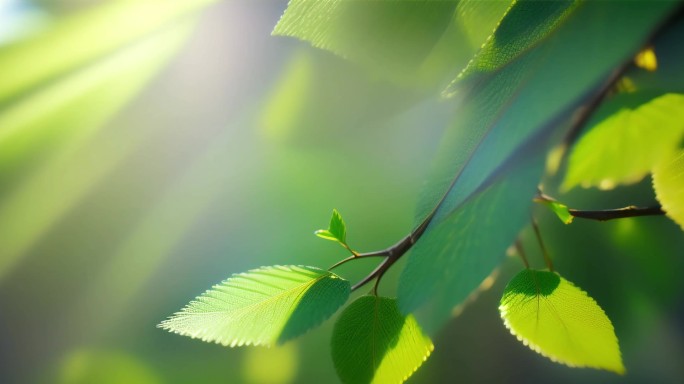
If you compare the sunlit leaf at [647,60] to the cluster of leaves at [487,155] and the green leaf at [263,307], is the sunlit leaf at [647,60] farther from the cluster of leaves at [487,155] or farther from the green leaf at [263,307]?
the green leaf at [263,307]

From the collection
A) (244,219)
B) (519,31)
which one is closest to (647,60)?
(519,31)

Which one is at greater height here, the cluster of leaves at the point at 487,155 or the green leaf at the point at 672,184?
the cluster of leaves at the point at 487,155

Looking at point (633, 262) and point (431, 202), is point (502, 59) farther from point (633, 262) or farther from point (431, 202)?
point (633, 262)

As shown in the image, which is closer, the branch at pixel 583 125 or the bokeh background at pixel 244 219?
the branch at pixel 583 125

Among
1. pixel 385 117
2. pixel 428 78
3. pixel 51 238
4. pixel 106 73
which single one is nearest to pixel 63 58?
pixel 106 73

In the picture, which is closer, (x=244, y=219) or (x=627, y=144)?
(x=627, y=144)

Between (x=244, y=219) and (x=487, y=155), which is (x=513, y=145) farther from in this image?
(x=244, y=219)

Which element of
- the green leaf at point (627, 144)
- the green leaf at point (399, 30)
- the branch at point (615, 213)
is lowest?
the branch at point (615, 213)

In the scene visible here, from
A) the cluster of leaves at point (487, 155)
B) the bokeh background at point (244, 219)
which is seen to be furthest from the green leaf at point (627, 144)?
the bokeh background at point (244, 219)

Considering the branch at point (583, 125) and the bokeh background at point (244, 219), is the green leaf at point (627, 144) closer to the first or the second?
the branch at point (583, 125)
